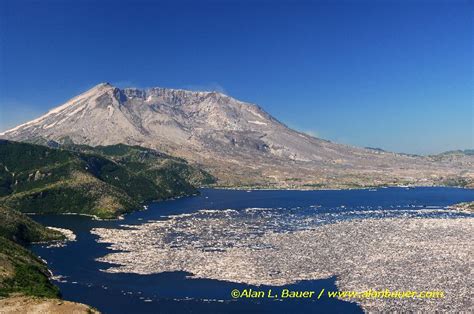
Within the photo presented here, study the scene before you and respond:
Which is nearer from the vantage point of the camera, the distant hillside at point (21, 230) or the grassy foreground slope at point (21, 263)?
the grassy foreground slope at point (21, 263)

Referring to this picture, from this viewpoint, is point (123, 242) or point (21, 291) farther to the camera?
point (123, 242)

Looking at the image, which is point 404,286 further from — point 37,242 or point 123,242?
point 37,242

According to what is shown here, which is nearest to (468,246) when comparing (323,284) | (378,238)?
(378,238)

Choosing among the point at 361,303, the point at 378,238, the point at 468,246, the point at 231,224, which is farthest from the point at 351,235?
the point at 361,303

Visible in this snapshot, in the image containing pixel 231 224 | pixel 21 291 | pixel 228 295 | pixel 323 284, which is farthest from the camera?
pixel 231 224

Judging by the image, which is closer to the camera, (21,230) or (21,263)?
(21,263)

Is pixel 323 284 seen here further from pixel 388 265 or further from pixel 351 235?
pixel 351 235

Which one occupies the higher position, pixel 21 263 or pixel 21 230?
pixel 21 230

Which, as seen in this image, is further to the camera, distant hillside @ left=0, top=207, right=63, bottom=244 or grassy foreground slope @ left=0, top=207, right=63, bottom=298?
distant hillside @ left=0, top=207, right=63, bottom=244

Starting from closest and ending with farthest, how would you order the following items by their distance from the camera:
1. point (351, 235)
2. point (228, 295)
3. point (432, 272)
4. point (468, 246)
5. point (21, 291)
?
point (21, 291)
point (228, 295)
point (432, 272)
point (468, 246)
point (351, 235)
